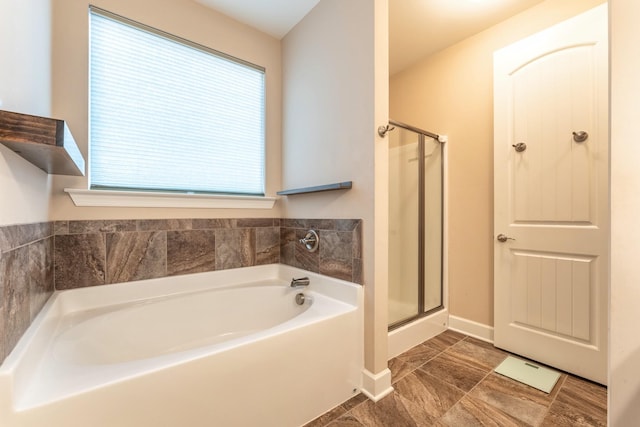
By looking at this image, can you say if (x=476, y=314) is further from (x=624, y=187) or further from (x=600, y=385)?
(x=624, y=187)

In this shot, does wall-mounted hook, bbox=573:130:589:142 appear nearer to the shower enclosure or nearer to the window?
the shower enclosure

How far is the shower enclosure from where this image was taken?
203 centimetres

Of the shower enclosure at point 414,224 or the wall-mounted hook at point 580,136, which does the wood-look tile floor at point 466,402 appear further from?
the wall-mounted hook at point 580,136

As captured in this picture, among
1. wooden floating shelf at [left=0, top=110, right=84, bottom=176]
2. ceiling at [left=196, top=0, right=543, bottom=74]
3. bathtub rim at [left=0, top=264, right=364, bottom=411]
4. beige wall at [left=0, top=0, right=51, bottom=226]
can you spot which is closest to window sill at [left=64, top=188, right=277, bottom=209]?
beige wall at [left=0, top=0, right=51, bottom=226]

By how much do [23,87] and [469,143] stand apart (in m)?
2.72

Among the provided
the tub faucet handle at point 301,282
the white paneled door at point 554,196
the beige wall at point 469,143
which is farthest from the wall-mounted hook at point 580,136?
the tub faucet handle at point 301,282

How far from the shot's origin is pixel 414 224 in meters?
2.19

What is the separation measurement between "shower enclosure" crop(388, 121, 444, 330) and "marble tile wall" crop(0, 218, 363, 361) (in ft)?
1.86

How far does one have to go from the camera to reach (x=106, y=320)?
1412 mm

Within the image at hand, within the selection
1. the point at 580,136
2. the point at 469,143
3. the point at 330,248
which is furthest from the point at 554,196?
the point at 330,248

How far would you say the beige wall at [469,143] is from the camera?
6.84 feet

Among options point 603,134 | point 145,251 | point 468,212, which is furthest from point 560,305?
point 145,251

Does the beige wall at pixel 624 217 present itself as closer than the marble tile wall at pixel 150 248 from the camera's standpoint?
Yes

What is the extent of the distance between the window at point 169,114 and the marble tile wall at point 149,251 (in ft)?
0.95
